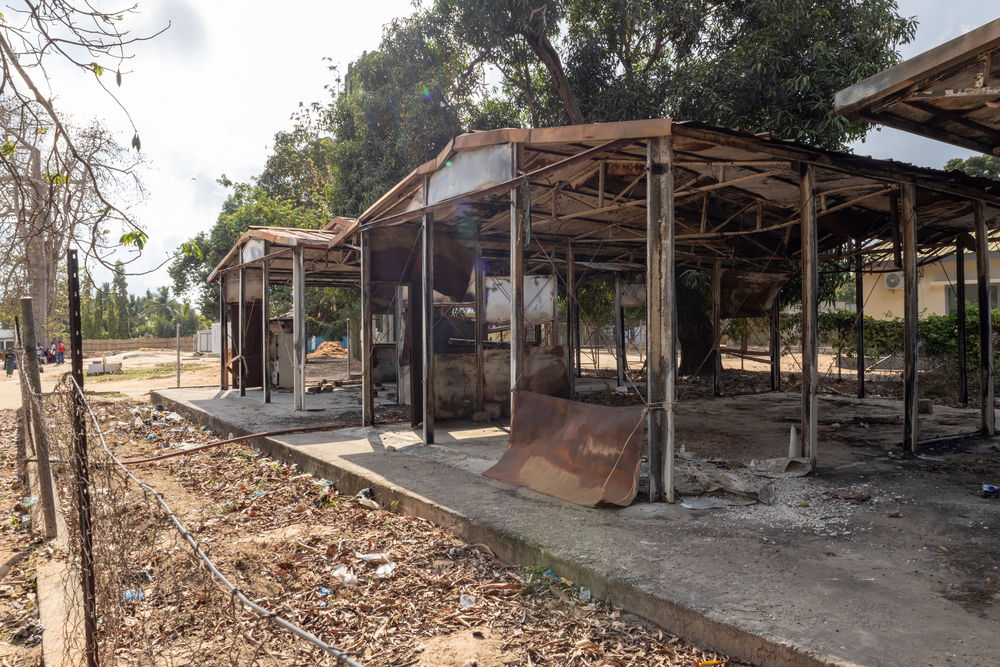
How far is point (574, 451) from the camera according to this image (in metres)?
5.42

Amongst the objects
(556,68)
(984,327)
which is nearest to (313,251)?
A: (556,68)

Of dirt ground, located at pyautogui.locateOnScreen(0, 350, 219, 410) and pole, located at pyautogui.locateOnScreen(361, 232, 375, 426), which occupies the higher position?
pole, located at pyautogui.locateOnScreen(361, 232, 375, 426)

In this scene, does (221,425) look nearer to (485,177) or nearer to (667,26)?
(485,177)

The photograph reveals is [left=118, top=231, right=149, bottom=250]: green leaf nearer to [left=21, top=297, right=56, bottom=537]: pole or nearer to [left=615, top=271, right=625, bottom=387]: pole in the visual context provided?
[left=21, top=297, right=56, bottom=537]: pole

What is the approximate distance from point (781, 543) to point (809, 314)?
2669mm

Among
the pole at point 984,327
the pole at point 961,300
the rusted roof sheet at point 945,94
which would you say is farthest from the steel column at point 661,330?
the pole at point 961,300

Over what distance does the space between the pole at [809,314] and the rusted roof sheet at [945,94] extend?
1174mm

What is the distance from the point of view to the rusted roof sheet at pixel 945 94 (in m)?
3.60

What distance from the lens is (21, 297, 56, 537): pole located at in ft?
16.2

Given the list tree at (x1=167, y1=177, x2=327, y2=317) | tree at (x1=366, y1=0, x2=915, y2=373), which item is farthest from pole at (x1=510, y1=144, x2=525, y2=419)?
tree at (x1=167, y1=177, x2=327, y2=317)

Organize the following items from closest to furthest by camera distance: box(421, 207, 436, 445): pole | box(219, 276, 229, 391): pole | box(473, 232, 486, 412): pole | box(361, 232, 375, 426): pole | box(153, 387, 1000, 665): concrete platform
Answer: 1. box(153, 387, 1000, 665): concrete platform
2. box(421, 207, 436, 445): pole
3. box(361, 232, 375, 426): pole
4. box(473, 232, 486, 412): pole
5. box(219, 276, 229, 391): pole

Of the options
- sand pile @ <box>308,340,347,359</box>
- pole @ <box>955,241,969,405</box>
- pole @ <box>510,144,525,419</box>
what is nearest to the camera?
pole @ <box>510,144,525,419</box>

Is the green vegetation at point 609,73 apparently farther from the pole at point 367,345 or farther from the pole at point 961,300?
the pole at point 367,345

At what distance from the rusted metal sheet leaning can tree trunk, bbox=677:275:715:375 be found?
33.5 ft
